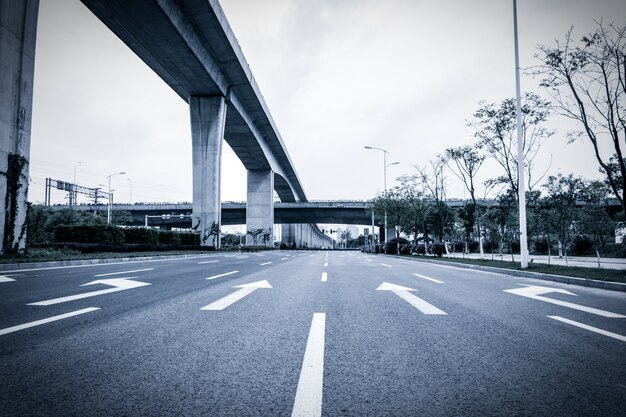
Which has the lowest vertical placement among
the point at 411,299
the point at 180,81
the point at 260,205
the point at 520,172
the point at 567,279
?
the point at 567,279

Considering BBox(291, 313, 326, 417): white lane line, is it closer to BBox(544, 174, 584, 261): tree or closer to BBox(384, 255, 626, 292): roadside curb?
BBox(384, 255, 626, 292): roadside curb

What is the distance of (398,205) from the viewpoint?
4191cm

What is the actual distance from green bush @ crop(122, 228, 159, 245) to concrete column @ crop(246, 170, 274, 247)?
89.1ft

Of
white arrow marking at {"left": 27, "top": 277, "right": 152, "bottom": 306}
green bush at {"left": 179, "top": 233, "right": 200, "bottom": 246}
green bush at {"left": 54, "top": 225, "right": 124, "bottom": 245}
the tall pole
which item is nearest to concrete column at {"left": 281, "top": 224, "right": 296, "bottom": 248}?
green bush at {"left": 179, "top": 233, "right": 200, "bottom": 246}

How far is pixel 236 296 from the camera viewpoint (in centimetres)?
686

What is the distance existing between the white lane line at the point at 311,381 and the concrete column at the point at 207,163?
33.3 metres

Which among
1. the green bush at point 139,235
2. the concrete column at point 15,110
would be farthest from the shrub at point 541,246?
the concrete column at point 15,110

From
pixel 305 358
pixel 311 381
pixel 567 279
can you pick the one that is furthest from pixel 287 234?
pixel 311 381

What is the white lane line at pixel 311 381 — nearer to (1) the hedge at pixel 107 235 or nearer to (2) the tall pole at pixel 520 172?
(2) the tall pole at pixel 520 172

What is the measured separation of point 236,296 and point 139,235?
23941 millimetres

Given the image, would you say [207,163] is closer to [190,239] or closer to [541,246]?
[190,239]

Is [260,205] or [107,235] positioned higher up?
[260,205]

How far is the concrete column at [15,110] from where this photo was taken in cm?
1559

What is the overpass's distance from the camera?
52.3 ft
